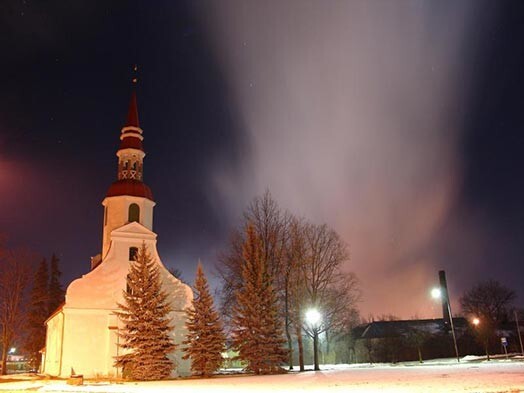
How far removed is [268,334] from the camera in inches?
1368

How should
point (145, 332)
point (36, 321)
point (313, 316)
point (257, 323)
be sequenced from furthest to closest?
point (36, 321) → point (313, 316) → point (257, 323) → point (145, 332)

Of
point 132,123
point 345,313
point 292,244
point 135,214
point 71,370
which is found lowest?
point 71,370

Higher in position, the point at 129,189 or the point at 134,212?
the point at 129,189

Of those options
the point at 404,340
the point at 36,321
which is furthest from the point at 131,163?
the point at 404,340

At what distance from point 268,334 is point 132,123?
22.4 metres

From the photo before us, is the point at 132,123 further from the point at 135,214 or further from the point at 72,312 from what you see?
the point at 72,312

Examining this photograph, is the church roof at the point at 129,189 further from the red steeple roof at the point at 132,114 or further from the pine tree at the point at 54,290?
the pine tree at the point at 54,290

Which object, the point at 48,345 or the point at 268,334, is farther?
the point at 48,345

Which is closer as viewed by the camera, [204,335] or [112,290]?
[204,335]

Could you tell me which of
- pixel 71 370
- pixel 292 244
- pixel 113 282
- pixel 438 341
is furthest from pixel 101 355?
pixel 438 341

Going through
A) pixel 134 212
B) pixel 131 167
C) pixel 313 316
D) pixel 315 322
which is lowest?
pixel 315 322

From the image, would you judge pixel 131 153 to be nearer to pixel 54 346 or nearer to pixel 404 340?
pixel 54 346

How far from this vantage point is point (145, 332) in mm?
32781

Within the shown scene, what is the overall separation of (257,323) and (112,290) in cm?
1188
